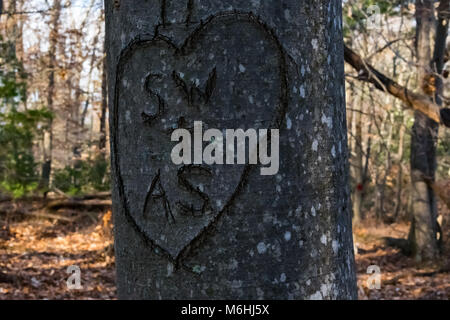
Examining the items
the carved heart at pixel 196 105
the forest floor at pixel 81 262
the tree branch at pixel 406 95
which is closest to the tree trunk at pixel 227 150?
the carved heart at pixel 196 105

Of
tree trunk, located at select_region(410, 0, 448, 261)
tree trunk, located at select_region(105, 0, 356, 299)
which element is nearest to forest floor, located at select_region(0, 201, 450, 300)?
tree trunk, located at select_region(410, 0, 448, 261)

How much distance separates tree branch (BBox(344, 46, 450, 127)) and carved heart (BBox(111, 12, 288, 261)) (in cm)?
478

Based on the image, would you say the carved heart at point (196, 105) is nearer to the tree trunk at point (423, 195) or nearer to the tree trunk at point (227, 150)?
the tree trunk at point (227, 150)

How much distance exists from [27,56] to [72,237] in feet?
29.9

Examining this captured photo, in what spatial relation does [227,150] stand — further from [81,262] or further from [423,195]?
[423,195]

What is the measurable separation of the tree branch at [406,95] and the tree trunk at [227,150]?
15.3 feet

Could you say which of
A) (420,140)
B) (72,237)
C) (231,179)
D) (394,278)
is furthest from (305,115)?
(72,237)

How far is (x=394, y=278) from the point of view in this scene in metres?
9.16

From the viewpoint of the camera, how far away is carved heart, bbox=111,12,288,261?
46.8 inches

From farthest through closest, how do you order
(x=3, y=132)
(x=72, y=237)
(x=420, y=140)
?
(x=3, y=132) < (x=72, y=237) < (x=420, y=140)

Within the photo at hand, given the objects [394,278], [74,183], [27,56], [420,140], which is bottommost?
[394,278]

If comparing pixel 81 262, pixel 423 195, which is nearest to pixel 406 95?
pixel 423 195

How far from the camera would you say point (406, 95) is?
612 centimetres
